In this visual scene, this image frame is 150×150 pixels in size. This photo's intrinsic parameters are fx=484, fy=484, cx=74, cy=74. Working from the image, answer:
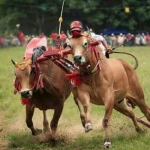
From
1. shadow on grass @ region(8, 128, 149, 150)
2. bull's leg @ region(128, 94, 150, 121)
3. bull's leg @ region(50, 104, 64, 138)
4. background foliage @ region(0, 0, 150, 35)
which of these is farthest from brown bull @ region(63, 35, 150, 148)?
background foliage @ region(0, 0, 150, 35)

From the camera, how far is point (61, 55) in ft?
28.2

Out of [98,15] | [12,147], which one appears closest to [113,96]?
[12,147]

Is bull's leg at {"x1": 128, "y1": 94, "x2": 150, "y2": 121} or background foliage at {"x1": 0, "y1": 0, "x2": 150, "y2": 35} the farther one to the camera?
background foliage at {"x1": 0, "y1": 0, "x2": 150, "y2": 35}

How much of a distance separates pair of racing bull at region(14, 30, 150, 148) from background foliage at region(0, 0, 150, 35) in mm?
46388

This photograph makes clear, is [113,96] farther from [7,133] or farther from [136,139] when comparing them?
[7,133]

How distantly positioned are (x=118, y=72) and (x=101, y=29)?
163 feet

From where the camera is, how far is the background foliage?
183 feet

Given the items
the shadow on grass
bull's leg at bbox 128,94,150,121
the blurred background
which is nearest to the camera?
the shadow on grass

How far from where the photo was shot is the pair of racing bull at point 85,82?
26.0ft

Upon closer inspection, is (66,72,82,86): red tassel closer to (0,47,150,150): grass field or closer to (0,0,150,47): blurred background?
(0,47,150,150): grass field

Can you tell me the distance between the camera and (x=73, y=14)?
189 ft

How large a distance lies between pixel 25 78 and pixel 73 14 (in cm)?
5007

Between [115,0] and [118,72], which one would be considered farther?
[115,0]

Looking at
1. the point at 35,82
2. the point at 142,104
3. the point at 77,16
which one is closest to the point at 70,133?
the point at 142,104
